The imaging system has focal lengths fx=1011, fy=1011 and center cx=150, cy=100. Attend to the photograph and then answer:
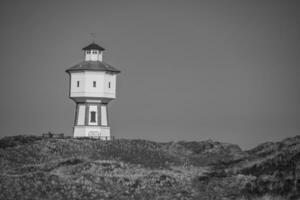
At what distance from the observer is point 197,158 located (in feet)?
192

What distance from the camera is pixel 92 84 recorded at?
70.9 m

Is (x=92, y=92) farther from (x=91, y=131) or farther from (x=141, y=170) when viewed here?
(x=141, y=170)

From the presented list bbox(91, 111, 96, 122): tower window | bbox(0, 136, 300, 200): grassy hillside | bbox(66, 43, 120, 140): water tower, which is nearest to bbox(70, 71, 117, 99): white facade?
bbox(66, 43, 120, 140): water tower

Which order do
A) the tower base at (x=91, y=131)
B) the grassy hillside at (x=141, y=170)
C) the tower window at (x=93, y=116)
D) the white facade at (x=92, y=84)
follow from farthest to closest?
the tower base at (x=91, y=131), the tower window at (x=93, y=116), the white facade at (x=92, y=84), the grassy hillside at (x=141, y=170)

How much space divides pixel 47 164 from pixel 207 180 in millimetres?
9087

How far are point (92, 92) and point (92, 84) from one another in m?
0.57

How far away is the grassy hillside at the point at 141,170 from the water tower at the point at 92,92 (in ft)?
30.6

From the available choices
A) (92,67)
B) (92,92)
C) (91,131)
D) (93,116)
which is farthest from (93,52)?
(91,131)

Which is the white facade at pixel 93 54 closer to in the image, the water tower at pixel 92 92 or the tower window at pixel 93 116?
the water tower at pixel 92 92

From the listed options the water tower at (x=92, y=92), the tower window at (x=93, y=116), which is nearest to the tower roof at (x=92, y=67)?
the water tower at (x=92, y=92)

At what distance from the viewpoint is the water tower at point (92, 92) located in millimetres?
71000

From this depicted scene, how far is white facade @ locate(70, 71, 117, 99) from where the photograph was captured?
71000 millimetres

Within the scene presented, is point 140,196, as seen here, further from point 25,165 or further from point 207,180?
point 25,165

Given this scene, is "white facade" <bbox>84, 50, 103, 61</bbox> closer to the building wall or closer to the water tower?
the water tower
